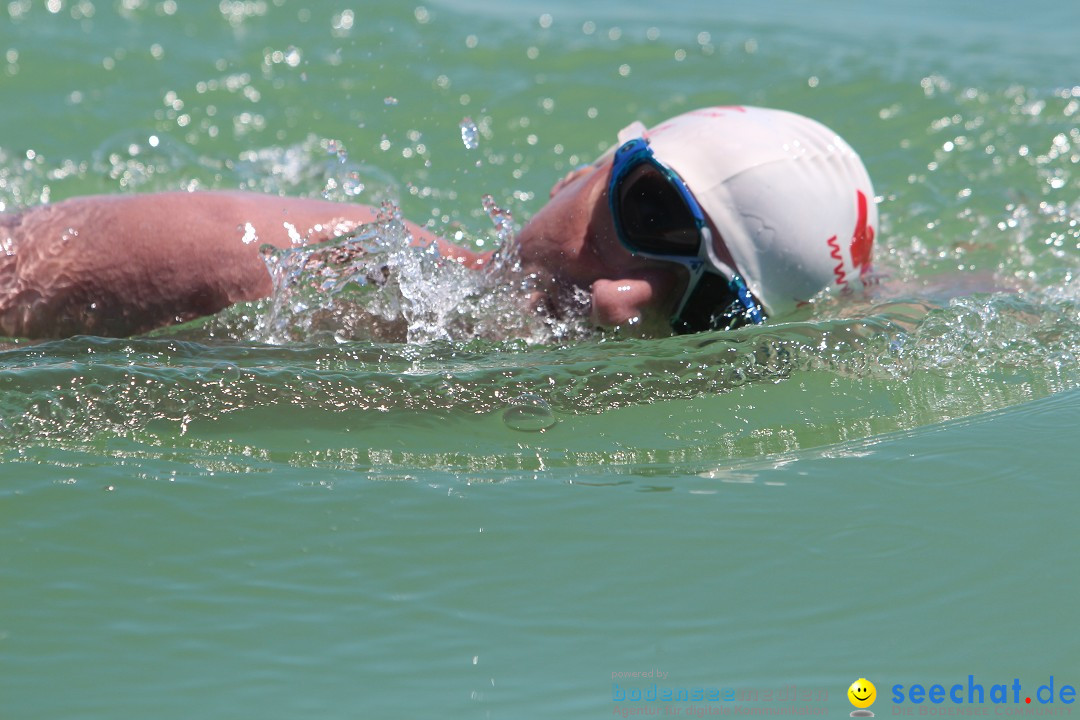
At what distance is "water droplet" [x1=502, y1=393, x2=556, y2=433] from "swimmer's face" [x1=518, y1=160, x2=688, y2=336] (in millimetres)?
473

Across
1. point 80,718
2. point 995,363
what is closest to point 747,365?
point 995,363

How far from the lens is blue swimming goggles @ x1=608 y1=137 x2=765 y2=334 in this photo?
336 cm

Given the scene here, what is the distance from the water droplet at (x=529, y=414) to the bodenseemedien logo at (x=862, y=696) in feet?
3.62

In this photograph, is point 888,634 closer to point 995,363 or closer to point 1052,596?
point 1052,596

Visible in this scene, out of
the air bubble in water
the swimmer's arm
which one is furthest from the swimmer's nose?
the swimmer's arm

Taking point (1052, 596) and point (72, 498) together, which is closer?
point (1052, 596)

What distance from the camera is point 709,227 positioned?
11.0 ft

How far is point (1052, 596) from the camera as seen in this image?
7.29 feet

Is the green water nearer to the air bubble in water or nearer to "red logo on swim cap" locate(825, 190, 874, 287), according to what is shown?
"red logo on swim cap" locate(825, 190, 874, 287)

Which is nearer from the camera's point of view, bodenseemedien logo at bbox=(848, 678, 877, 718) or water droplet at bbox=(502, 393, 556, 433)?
bodenseemedien logo at bbox=(848, 678, 877, 718)

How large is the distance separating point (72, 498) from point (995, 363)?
238cm

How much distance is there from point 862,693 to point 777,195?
170 cm

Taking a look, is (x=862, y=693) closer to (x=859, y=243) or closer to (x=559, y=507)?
(x=559, y=507)

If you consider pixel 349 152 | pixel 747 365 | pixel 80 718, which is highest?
pixel 349 152
